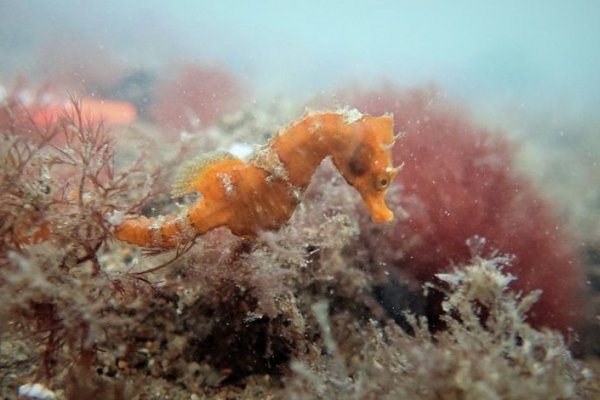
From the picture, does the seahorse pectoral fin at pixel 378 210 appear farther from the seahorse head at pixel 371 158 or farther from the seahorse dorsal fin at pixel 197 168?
the seahorse dorsal fin at pixel 197 168

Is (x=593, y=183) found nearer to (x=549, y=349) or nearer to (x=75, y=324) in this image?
(x=549, y=349)

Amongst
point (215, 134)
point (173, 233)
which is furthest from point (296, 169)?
point (215, 134)

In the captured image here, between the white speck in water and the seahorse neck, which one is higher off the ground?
the seahorse neck

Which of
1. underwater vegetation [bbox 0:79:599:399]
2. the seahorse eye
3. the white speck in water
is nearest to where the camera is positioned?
underwater vegetation [bbox 0:79:599:399]

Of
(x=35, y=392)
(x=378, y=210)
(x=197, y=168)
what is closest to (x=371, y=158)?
(x=378, y=210)

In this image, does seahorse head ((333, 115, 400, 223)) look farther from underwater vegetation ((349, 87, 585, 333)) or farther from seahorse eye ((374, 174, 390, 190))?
underwater vegetation ((349, 87, 585, 333))

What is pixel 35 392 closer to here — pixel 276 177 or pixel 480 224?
pixel 276 177

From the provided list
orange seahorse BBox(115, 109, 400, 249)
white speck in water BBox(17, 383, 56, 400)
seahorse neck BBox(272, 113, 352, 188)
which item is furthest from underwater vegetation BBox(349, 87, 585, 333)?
white speck in water BBox(17, 383, 56, 400)

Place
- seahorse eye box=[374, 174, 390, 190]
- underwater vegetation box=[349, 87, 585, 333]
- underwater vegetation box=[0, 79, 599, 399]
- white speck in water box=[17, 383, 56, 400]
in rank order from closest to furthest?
underwater vegetation box=[0, 79, 599, 399], white speck in water box=[17, 383, 56, 400], seahorse eye box=[374, 174, 390, 190], underwater vegetation box=[349, 87, 585, 333]
